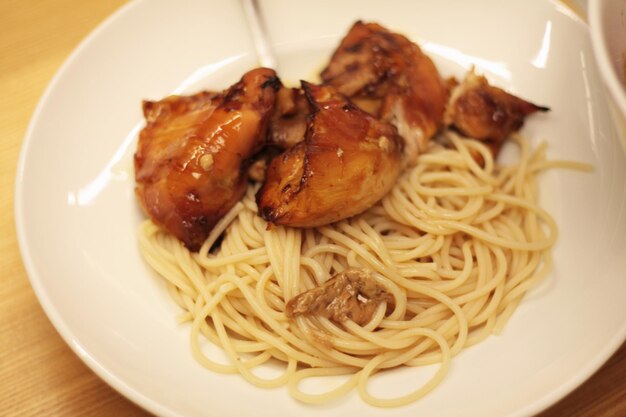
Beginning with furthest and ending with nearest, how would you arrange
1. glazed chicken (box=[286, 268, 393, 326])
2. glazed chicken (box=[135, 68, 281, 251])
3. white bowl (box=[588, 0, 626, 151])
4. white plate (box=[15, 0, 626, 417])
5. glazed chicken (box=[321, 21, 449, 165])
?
1. glazed chicken (box=[321, 21, 449, 165])
2. glazed chicken (box=[135, 68, 281, 251])
3. glazed chicken (box=[286, 268, 393, 326])
4. white plate (box=[15, 0, 626, 417])
5. white bowl (box=[588, 0, 626, 151])

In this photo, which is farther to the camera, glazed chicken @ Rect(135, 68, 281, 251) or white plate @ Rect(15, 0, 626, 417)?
glazed chicken @ Rect(135, 68, 281, 251)

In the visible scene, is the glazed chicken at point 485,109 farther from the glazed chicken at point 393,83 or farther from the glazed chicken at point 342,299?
the glazed chicken at point 342,299

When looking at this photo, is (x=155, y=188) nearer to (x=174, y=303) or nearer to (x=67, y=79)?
(x=174, y=303)

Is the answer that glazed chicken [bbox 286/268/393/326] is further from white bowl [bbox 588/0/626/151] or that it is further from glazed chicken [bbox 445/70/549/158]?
white bowl [bbox 588/0/626/151]

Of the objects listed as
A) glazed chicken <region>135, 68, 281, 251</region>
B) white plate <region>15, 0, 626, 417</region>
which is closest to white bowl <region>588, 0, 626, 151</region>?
white plate <region>15, 0, 626, 417</region>

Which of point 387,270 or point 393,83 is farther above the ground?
point 393,83

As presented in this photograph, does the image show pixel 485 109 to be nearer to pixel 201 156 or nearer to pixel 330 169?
pixel 330 169

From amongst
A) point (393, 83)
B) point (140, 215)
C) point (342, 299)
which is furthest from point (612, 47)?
point (140, 215)

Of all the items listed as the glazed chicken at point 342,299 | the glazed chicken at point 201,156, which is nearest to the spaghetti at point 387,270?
the glazed chicken at point 342,299
